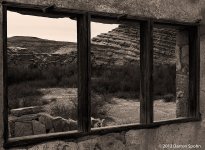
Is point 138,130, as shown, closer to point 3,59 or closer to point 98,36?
point 3,59

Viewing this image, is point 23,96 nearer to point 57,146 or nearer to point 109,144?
point 109,144

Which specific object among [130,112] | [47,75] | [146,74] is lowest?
[130,112]

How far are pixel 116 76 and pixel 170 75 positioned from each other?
295 centimetres

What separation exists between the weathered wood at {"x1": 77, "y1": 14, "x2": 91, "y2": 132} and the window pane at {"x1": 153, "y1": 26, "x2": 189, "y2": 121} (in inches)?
44.0

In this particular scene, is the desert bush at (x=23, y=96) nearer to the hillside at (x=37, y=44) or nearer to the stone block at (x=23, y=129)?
the stone block at (x=23, y=129)

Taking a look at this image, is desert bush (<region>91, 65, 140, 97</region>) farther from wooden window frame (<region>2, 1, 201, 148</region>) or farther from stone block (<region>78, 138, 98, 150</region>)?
stone block (<region>78, 138, 98, 150</region>)

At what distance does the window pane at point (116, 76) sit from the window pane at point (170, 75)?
91 cm

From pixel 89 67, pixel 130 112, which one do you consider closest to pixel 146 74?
pixel 89 67

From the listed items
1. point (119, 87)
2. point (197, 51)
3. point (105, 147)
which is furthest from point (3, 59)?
point (119, 87)

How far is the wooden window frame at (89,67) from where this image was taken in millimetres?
3227

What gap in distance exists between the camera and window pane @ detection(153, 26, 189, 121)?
4.60m

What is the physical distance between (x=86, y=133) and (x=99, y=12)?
3.84ft

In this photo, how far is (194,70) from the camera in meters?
4.42

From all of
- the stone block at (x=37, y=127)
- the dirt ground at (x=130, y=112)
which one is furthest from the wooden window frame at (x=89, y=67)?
the dirt ground at (x=130, y=112)
